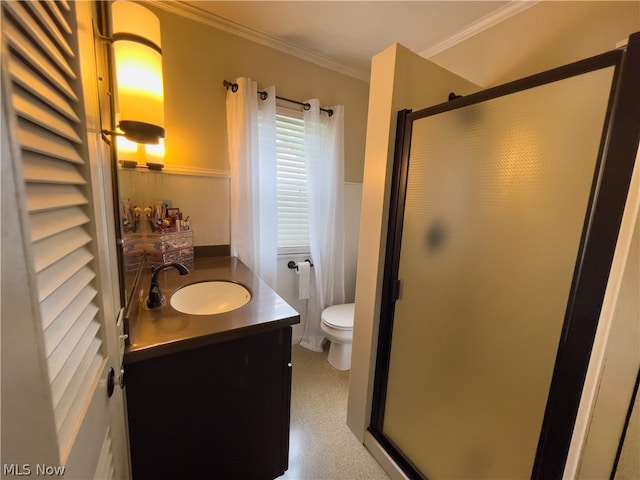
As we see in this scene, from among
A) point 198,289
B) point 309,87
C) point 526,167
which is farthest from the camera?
point 309,87

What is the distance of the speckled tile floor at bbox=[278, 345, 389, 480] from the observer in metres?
1.34

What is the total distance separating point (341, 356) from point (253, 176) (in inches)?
61.1

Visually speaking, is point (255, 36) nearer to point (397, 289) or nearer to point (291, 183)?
point (291, 183)

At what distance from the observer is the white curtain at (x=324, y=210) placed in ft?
7.30

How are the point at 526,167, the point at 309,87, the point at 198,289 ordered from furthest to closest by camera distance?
the point at 309,87 → the point at 198,289 → the point at 526,167

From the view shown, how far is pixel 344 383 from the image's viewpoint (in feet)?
6.52

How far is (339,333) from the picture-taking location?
6.59 feet

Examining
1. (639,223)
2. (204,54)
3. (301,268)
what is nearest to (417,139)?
(639,223)

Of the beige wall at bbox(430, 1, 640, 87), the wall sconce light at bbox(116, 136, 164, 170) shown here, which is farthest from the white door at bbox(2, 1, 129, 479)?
the beige wall at bbox(430, 1, 640, 87)

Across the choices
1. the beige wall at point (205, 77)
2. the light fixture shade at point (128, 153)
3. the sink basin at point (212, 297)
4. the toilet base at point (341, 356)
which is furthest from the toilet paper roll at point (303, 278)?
the light fixture shade at point (128, 153)

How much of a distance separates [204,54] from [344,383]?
254 centimetres

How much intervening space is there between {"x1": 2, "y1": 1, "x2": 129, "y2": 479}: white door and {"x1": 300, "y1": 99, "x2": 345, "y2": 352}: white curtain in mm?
1771

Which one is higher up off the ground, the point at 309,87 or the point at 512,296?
the point at 309,87

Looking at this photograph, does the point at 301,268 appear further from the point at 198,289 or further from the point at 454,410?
the point at 454,410
